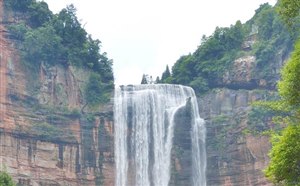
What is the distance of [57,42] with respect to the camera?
4344 cm

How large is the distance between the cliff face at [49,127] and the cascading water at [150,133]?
3.55 feet

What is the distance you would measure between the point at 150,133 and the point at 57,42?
9.05m

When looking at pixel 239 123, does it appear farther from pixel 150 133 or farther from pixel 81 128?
pixel 81 128

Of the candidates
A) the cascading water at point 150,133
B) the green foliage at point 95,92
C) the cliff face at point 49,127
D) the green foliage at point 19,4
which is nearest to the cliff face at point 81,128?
the cliff face at point 49,127

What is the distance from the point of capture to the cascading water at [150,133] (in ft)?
143

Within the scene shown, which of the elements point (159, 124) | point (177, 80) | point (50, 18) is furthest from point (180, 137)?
point (50, 18)

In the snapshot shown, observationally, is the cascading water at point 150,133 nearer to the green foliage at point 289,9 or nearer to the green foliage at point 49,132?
the green foliage at point 49,132

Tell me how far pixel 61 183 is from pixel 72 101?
593 cm

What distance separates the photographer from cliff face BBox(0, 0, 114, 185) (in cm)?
3950

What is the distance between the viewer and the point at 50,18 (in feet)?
149

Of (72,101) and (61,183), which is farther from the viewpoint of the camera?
(72,101)

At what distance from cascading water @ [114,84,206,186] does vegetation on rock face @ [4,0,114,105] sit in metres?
2.07

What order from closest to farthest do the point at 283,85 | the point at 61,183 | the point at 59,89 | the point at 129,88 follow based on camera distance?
the point at 283,85 → the point at 61,183 → the point at 59,89 → the point at 129,88

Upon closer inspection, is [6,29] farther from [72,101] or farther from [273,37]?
[273,37]
